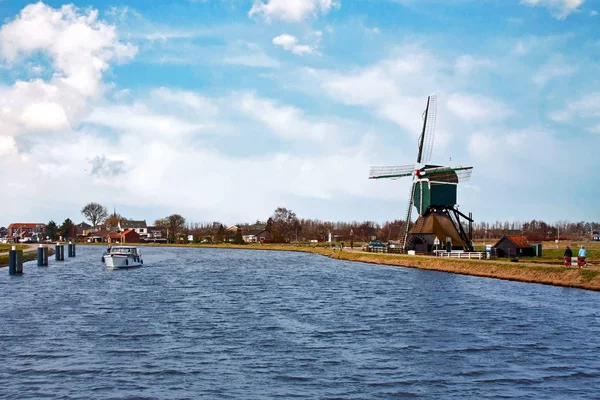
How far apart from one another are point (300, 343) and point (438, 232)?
176ft

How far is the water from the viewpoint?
18.0 meters

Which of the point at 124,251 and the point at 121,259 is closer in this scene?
the point at 121,259

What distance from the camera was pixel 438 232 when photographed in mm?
75062

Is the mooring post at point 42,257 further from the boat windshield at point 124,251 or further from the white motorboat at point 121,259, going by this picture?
the white motorboat at point 121,259

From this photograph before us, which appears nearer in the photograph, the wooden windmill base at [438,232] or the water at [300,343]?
the water at [300,343]

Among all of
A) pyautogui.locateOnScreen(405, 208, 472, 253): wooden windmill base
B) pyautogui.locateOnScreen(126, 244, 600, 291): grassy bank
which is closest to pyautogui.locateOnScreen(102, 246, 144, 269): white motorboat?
pyautogui.locateOnScreen(126, 244, 600, 291): grassy bank

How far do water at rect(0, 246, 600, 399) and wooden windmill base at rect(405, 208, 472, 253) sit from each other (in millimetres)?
31651

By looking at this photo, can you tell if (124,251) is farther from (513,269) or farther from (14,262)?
(513,269)

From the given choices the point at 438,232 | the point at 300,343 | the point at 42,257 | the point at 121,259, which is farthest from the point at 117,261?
the point at 300,343

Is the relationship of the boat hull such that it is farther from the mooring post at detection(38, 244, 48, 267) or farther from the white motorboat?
the mooring post at detection(38, 244, 48, 267)

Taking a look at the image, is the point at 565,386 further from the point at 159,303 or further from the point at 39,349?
the point at 159,303

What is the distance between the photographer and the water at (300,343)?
1805cm

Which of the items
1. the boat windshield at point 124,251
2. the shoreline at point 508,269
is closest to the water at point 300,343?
the shoreline at point 508,269

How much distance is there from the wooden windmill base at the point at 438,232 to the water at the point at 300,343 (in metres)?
31.7
